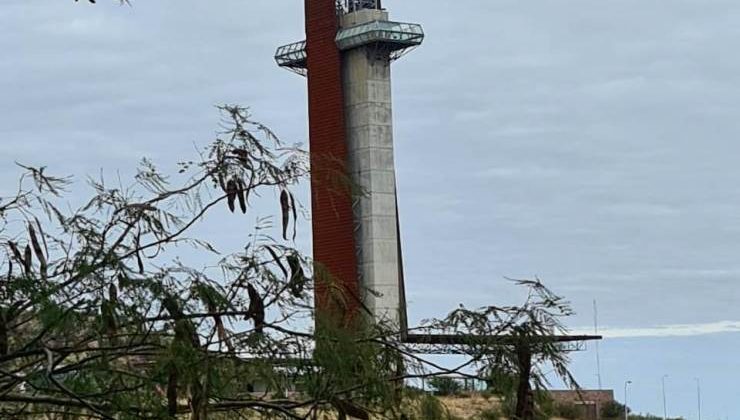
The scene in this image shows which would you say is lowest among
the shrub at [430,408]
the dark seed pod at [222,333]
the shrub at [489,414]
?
the shrub at [489,414]

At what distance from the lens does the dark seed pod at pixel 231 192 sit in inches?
340

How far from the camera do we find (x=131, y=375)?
336 inches

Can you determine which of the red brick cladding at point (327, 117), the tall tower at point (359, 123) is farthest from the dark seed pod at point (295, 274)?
the tall tower at point (359, 123)

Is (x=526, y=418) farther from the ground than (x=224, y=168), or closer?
closer

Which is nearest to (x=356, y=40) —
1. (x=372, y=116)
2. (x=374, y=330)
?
(x=372, y=116)

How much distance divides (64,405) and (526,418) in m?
2.56

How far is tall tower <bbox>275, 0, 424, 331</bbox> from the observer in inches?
1994

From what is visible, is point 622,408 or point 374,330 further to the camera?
point 622,408

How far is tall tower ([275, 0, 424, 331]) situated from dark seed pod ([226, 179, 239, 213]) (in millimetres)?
40897

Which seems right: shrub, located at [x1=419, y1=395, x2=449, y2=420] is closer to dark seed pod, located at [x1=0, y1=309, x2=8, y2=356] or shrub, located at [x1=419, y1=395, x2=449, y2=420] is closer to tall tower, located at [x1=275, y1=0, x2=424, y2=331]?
dark seed pod, located at [x1=0, y1=309, x2=8, y2=356]

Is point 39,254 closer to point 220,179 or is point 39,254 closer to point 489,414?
point 220,179

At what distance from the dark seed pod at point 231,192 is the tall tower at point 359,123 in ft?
134

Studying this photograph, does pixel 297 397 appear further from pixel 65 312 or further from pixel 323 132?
pixel 323 132

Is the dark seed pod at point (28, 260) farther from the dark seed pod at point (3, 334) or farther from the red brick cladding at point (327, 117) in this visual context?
the red brick cladding at point (327, 117)
